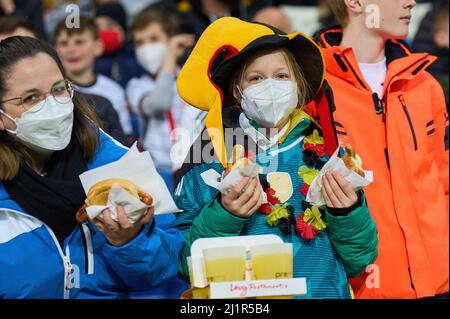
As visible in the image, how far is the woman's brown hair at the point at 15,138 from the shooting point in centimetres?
341

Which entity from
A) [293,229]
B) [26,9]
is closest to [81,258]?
[293,229]

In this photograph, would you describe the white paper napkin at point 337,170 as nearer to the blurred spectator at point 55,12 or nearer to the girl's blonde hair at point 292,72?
the girl's blonde hair at point 292,72

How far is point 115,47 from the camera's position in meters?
7.57

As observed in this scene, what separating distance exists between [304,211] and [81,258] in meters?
0.90

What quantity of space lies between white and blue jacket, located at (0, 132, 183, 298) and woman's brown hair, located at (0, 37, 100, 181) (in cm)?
7

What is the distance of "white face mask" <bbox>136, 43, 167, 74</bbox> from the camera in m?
6.97

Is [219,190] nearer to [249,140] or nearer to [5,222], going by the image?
[249,140]

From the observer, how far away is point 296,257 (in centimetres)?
352

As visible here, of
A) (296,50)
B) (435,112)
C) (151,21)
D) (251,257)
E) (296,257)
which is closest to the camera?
(251,257)

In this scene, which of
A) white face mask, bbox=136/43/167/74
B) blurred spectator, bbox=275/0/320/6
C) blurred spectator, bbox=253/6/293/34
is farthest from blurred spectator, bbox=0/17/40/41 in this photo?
blurred spectator, bbox=275/0/320/6

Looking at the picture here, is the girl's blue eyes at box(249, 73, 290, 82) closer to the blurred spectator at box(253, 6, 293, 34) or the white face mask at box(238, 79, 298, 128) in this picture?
the white face mask at box(238, 79, 298, 128)
